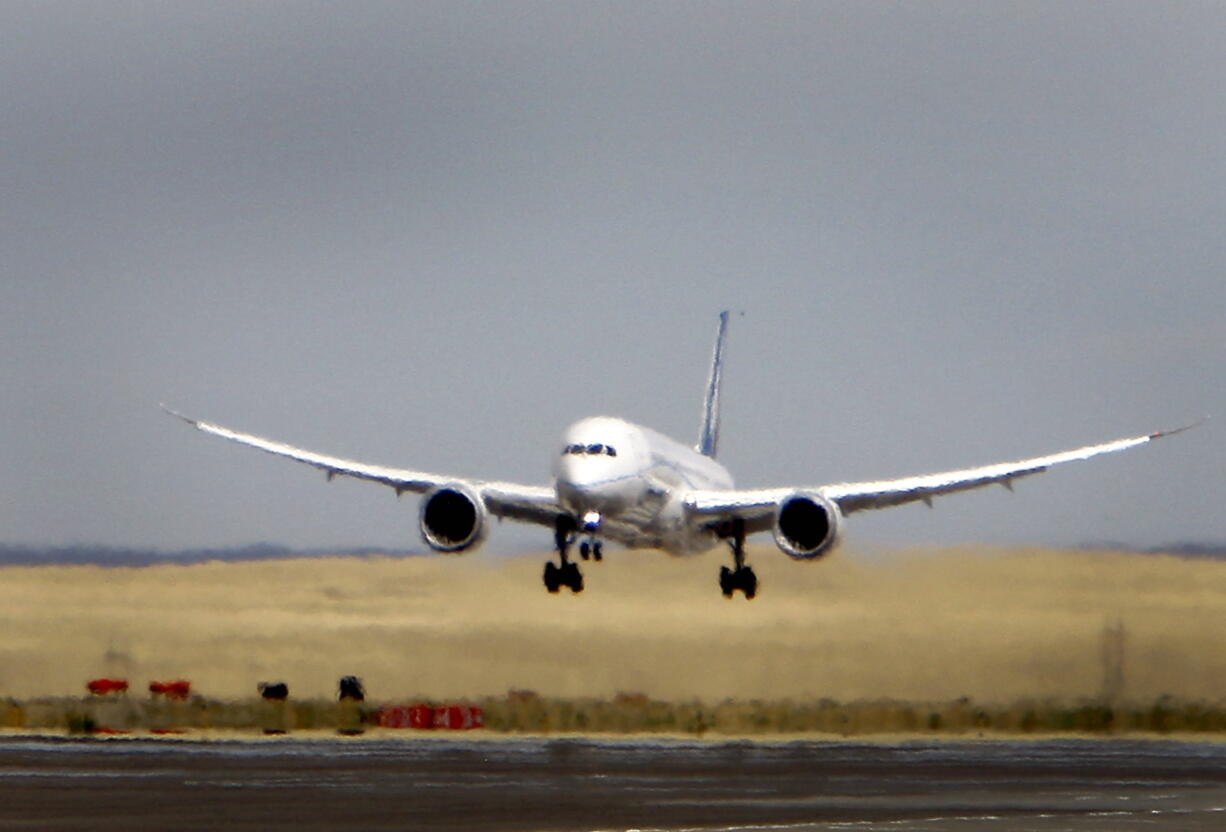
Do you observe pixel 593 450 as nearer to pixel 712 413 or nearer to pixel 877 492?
pixel 877 492

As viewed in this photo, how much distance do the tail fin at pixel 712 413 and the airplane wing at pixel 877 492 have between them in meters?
20.8

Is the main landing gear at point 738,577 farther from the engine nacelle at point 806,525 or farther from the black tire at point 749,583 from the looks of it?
the engine nacelle at point 806,525

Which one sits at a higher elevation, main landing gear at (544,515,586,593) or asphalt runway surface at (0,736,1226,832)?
main landing gear at (544,515,586,593)

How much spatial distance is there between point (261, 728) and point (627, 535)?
57.2 ft

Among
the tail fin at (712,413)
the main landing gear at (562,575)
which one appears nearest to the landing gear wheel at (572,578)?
the main landing gear at (562,575)

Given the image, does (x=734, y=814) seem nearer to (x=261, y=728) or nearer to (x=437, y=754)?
(x=437, y=754)

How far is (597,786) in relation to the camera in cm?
5003

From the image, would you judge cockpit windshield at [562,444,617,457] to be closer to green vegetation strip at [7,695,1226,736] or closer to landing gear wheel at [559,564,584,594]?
landing gear wheel at [559,564,584,594]

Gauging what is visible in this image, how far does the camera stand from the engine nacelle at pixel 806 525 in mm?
72375

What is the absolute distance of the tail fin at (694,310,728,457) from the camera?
3885 inches

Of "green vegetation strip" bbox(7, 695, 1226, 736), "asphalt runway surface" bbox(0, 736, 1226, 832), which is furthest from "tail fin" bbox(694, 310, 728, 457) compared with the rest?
"asphalt runway surface" bbox(0, 736, 1226, 832)

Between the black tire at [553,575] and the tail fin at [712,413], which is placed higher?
the tail fin at [712,413]

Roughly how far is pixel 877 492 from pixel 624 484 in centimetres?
1179

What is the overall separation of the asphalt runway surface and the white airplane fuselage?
7.06 m
